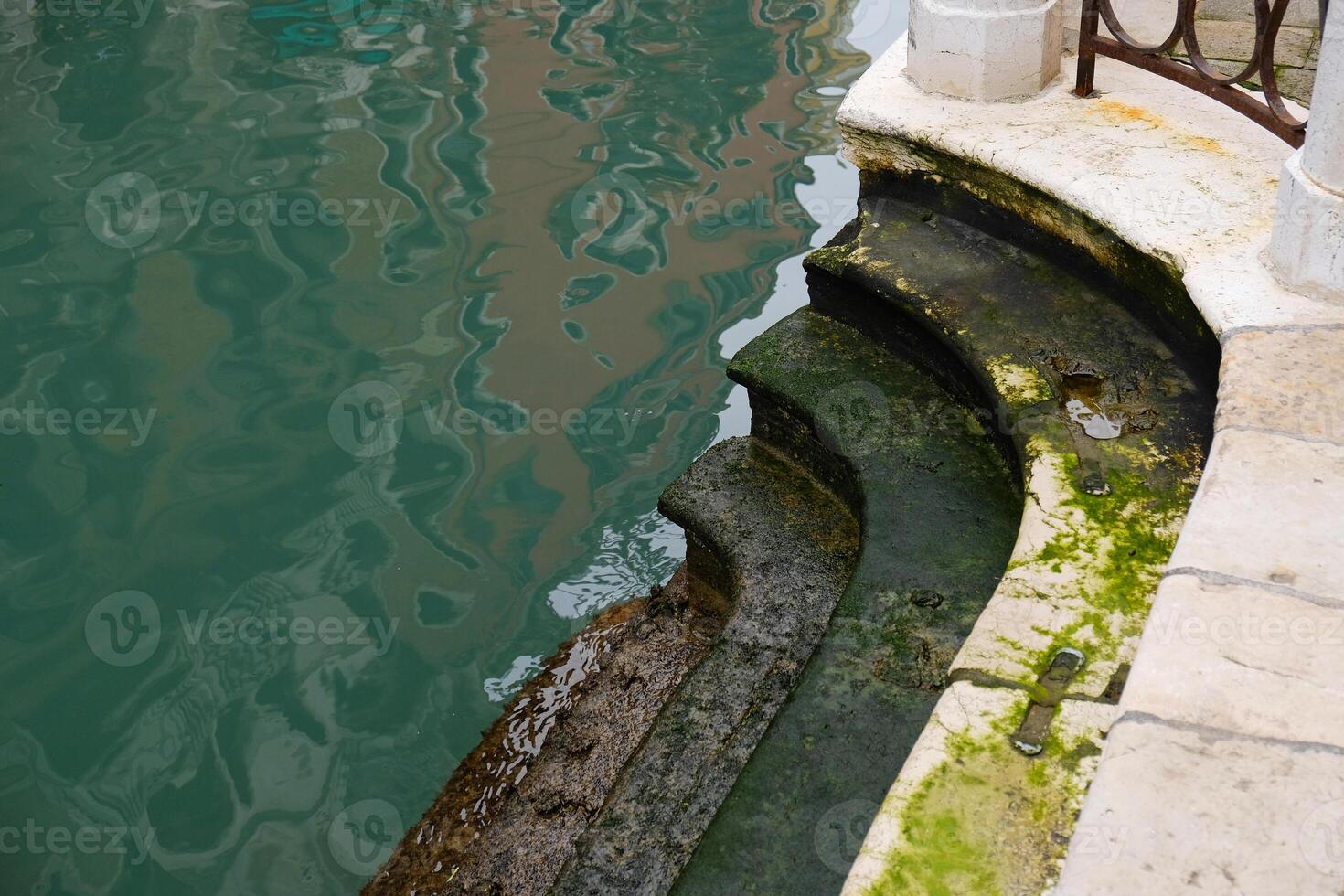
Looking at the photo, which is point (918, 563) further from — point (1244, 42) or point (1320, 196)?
point (1244, 42)

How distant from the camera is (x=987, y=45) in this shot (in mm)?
2979

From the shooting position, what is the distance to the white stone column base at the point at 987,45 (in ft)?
9.71

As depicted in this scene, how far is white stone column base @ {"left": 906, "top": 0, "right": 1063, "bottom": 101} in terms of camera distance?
2.96 m

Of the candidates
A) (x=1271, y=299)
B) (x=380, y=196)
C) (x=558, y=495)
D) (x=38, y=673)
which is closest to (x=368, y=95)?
(x=380, y=196)

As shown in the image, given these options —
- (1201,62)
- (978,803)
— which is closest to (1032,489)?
(978,803)

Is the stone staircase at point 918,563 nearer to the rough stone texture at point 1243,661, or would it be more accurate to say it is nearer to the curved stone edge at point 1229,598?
the curved stone edge at point 1229,598

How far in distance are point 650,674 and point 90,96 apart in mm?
5595

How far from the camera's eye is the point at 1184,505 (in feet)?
7.06

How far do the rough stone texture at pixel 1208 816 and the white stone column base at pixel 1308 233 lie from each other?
3.49ft

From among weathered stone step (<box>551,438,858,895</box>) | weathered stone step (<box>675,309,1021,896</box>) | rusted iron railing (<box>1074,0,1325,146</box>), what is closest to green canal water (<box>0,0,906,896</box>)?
weathered stone step (<box>551,438,858,895</box>)

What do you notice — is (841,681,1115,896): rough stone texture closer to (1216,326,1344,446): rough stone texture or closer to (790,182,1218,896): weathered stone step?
(790,182,1218,896): weathered stone step

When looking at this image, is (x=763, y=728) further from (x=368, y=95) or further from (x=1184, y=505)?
(x=368, y=95)

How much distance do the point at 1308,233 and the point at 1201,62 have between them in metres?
0.62

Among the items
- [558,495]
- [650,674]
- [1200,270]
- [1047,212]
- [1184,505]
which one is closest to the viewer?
[1184,505]
